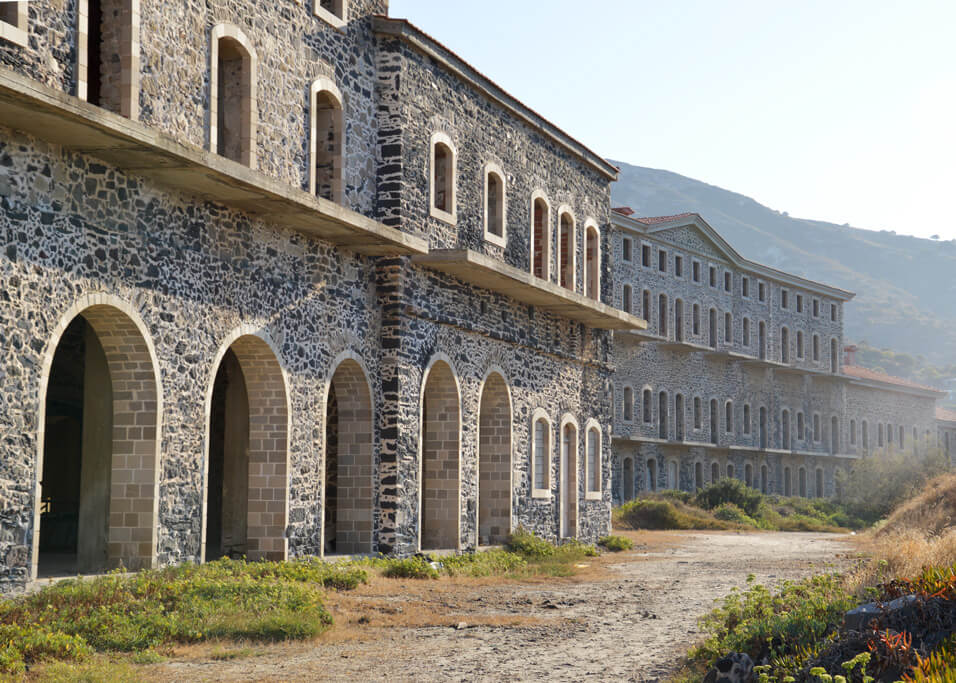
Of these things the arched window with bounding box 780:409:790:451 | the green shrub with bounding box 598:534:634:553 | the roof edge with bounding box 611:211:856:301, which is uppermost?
the roof edge with bounding box 611:211:856:301

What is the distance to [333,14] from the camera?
1795 centimetres

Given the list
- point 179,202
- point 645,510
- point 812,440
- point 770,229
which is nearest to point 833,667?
point 179,202

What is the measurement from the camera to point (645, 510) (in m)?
36.7

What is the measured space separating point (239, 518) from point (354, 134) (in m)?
6.30

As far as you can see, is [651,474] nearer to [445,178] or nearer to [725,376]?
[725,376]

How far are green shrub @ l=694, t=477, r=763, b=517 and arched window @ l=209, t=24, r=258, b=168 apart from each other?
2765cm

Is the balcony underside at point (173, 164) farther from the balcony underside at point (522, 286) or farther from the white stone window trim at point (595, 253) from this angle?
the white stone window trim at point (595, 253)

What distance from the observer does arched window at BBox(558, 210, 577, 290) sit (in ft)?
86.0

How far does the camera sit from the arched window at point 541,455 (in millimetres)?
24172

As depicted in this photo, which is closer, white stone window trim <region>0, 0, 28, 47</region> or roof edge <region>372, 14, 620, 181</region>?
white stone window trim <region>0, 0, 28, 47</region>

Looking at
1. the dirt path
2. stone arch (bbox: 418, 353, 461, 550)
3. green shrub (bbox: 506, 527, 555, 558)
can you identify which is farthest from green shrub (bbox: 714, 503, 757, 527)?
stone arch (bbox: 418, 353, 461, 550)

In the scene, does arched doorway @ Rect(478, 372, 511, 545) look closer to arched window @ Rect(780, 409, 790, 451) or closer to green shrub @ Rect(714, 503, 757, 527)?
green shrub @ Rect(714, 503, 757, 527)

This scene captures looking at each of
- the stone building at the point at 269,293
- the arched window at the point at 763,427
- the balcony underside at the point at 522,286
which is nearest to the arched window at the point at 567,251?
the stone building at the point at 269,293

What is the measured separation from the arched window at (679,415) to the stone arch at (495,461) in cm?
2430
